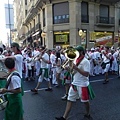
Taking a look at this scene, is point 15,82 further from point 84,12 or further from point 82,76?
point 84,12

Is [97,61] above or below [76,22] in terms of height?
below

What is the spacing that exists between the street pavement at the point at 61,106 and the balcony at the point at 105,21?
18.9 meters

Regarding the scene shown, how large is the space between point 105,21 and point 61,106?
22849mm

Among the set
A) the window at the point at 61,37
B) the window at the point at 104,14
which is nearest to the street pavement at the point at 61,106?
the window at the point at 61,37

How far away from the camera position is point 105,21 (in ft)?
90.3

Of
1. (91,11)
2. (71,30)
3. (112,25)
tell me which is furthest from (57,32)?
(112,25)

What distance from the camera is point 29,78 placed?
37.5 ft

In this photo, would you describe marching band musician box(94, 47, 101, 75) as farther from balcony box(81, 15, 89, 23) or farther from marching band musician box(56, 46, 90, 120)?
balcony box(81, 15, 89, 23)

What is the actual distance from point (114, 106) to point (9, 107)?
354 cm

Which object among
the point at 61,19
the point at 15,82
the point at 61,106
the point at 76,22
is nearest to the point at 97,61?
the point at 61,106

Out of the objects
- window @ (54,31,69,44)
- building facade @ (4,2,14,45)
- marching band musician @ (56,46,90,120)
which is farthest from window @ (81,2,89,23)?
marching band musician @ (56,46,90,120)

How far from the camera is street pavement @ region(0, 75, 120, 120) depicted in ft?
17.8

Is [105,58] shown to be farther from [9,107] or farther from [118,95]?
[9,107]

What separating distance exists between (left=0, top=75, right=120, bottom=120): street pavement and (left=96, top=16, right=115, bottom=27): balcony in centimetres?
1891
